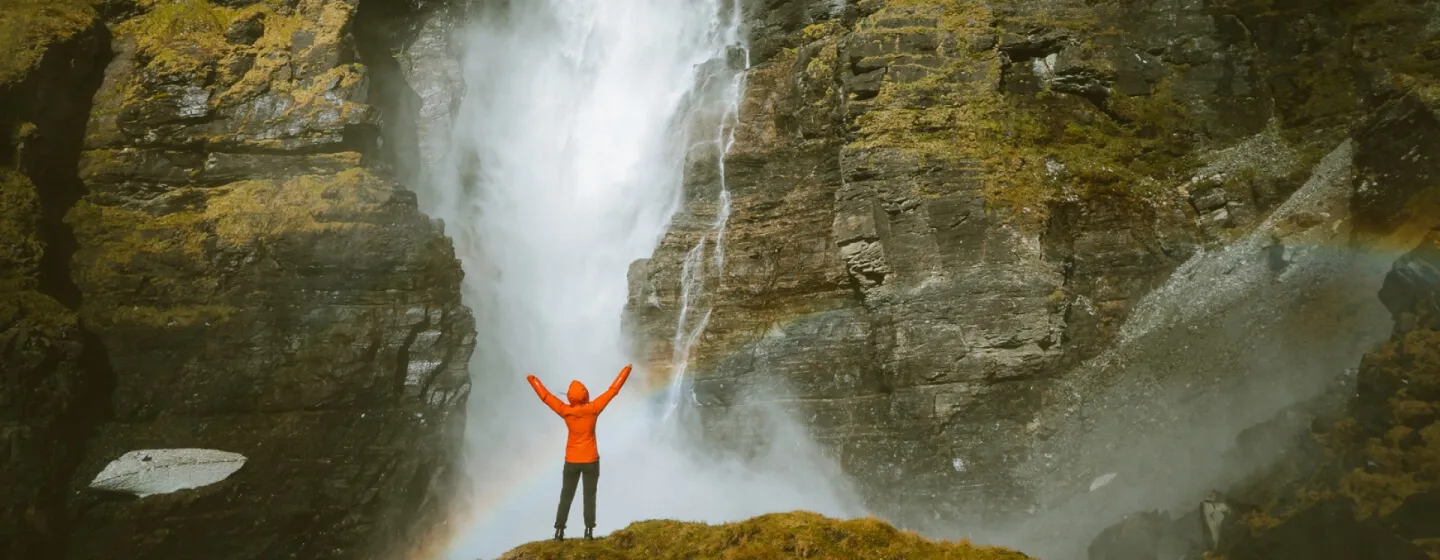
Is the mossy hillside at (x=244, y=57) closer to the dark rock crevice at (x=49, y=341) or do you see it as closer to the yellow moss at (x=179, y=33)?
the yellow moss at (x=179, y=33)

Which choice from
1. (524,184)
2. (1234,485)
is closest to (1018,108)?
(1234,485)

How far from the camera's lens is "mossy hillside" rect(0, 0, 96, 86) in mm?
19375

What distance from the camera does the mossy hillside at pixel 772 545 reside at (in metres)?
9.95

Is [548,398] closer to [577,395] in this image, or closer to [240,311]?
[577,395]

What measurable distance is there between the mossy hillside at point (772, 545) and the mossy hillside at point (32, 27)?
1778 cm

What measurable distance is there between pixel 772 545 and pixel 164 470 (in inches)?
559

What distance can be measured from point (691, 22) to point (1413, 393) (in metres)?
21.6

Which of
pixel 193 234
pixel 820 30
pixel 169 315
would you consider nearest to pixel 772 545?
pixel 169 315

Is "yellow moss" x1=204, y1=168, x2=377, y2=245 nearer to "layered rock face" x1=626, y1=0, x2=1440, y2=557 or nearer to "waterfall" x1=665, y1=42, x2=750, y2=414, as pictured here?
"layered rock face" x1=626, y1=0, x2=1440, y2=557

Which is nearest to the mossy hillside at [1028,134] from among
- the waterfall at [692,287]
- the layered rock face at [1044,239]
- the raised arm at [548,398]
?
the layered rock face at [1044,239]

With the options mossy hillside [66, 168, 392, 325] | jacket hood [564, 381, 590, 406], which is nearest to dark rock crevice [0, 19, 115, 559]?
mossy hillside [66, 168, 392, 325]

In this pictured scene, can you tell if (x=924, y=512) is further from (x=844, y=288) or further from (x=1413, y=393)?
(x=1413, y=393)

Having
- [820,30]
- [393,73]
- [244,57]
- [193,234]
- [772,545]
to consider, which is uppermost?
[820,30]

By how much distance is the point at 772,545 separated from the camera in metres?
10.0
